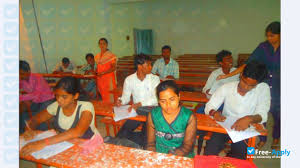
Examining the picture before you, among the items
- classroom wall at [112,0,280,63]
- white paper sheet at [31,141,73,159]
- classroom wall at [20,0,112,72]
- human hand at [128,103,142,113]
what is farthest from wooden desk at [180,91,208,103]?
classroom wall at [112,0,280,63]

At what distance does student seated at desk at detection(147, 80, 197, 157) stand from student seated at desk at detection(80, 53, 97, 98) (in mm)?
510

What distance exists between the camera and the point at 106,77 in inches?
60.3

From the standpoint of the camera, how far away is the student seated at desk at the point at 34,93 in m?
0.95

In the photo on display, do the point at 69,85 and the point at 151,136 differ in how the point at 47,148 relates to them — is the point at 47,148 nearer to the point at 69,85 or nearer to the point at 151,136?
the point at 69,85

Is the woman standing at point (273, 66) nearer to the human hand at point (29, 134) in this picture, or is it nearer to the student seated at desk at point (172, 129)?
the student seated at desk at point (172, 129)

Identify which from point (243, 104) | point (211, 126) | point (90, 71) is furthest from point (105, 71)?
point (243, 104)

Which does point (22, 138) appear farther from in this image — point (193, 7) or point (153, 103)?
point (193, 7)

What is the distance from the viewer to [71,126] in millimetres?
1026

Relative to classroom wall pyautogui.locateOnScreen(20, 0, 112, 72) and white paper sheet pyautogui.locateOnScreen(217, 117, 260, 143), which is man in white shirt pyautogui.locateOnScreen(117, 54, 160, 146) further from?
white paper sheet pyautogui.locateOnScreen(217, 117, 260, 143)

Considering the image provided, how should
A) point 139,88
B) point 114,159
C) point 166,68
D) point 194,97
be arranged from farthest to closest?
1. point 166,68
2. point 194,97
3. point 139,88
4. point 114,159

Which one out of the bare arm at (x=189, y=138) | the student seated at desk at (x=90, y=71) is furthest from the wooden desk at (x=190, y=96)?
the bare arm at (x=189, y=138)

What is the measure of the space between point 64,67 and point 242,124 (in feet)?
3.41

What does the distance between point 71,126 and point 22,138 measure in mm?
220

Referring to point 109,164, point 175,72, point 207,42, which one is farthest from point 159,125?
point 207,42
